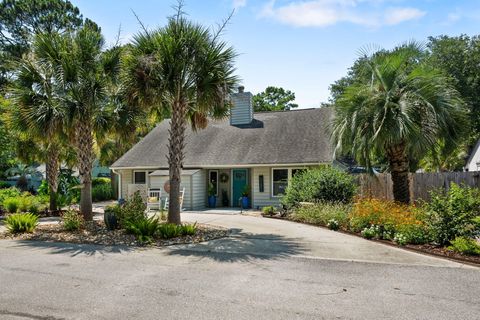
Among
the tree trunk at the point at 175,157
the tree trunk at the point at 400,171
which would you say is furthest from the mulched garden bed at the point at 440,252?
the tree trunk at the point at 175,157

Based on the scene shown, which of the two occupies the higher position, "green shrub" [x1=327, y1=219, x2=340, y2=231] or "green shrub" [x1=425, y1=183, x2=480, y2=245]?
"green shrub" [x1=425, y1=183, x2=480, y2=245]

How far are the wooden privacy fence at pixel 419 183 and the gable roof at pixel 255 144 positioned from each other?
2762 millimetres

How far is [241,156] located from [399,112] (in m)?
10.0

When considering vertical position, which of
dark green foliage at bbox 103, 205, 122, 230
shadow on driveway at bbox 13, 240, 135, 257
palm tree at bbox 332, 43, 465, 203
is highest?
palm tree at bbox 332, 43, 465, 203

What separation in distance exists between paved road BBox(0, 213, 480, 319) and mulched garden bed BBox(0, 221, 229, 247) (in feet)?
2.05

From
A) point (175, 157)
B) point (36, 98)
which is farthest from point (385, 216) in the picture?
point (36, 98)

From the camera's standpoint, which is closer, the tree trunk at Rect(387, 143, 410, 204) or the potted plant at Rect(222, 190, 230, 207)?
the tree trunk at Rect(387, 143, 410, 204)

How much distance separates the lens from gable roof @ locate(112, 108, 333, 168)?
19.9m

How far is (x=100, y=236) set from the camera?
37.6 feet

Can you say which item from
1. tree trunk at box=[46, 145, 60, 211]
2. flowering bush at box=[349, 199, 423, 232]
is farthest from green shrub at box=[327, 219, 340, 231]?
tree trunk at box=[46, 145, 60, 211]

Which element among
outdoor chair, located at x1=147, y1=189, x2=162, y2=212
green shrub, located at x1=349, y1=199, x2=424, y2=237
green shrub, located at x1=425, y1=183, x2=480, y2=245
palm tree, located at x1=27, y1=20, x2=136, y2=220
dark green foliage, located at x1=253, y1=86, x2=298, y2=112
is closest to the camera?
green shrub, located at x1=425, y1=183, x2=480, y2=245

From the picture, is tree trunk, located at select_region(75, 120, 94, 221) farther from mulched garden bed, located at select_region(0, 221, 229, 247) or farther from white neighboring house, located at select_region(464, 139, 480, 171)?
white neighboring house, located at select_region(464, 139, 480, 171)

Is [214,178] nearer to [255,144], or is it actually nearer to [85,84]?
[255,144]

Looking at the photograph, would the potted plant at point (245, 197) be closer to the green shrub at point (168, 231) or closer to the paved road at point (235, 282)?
the green shrub at point (168, 231)
